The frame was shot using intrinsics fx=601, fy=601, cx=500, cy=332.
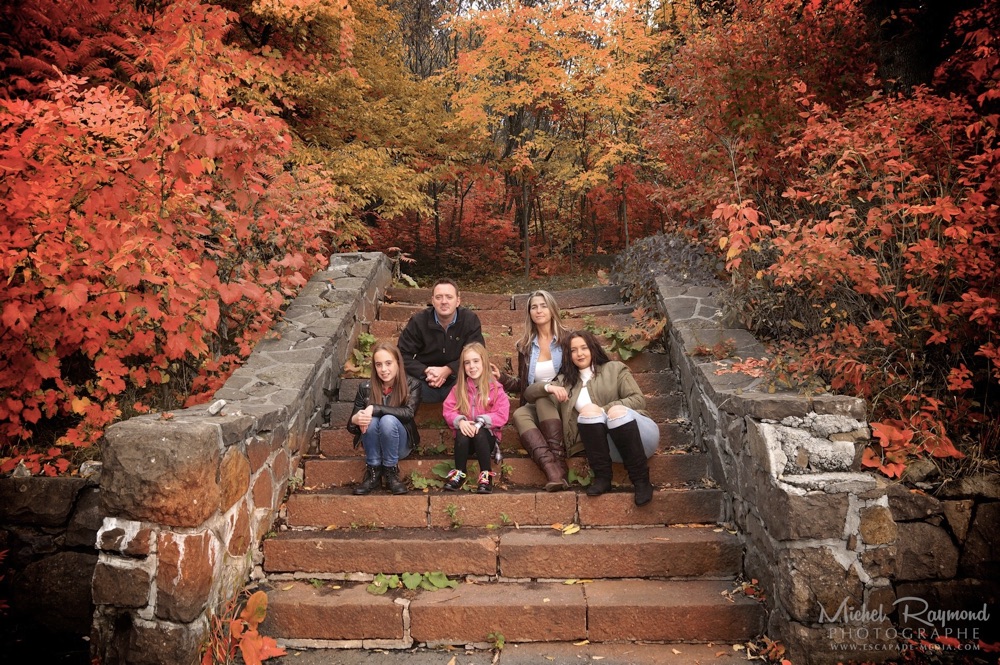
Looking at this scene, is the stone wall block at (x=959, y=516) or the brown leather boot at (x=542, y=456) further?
the brown leather boot at (x=542, y=456)

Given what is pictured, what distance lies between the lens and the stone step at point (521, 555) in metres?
3.43

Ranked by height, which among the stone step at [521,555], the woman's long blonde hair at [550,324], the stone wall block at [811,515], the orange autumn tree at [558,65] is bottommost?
the stone step at [521,555]

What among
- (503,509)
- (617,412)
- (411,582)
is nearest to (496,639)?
(411,582)

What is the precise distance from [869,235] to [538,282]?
685cm

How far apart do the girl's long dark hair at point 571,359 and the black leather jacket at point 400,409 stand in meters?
1.07

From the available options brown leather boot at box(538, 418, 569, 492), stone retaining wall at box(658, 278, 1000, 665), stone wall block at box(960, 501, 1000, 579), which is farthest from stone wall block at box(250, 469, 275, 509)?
stone wall block at box(960, 501, 1000, 579)

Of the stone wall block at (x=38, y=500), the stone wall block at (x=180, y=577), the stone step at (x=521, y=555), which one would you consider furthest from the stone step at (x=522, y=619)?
the stone wall block at (x=38, y=500)

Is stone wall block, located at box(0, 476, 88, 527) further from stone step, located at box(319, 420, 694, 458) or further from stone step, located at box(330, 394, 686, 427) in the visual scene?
stone step, located at box(330, 394, 686, 427)

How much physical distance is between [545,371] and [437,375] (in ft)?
2.61

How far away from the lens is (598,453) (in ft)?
12.3

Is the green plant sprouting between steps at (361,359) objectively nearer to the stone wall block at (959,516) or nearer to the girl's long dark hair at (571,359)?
the girl's long dark hair at (571,359)

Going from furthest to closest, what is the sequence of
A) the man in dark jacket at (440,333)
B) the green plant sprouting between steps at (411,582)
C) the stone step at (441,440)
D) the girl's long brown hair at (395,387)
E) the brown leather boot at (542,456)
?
the man in dark jacket at (440,333), the stone step at (441,440), the girl's long brown hair at (395,387), the brown leather boot at (542,456), the green plant sprouting between steps at (411,582)

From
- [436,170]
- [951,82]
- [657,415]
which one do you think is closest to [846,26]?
[951,82]

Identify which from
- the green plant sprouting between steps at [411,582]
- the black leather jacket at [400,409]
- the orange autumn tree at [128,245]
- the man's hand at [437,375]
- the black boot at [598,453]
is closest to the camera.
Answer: the green plant sprouting between steps at [411,582]
